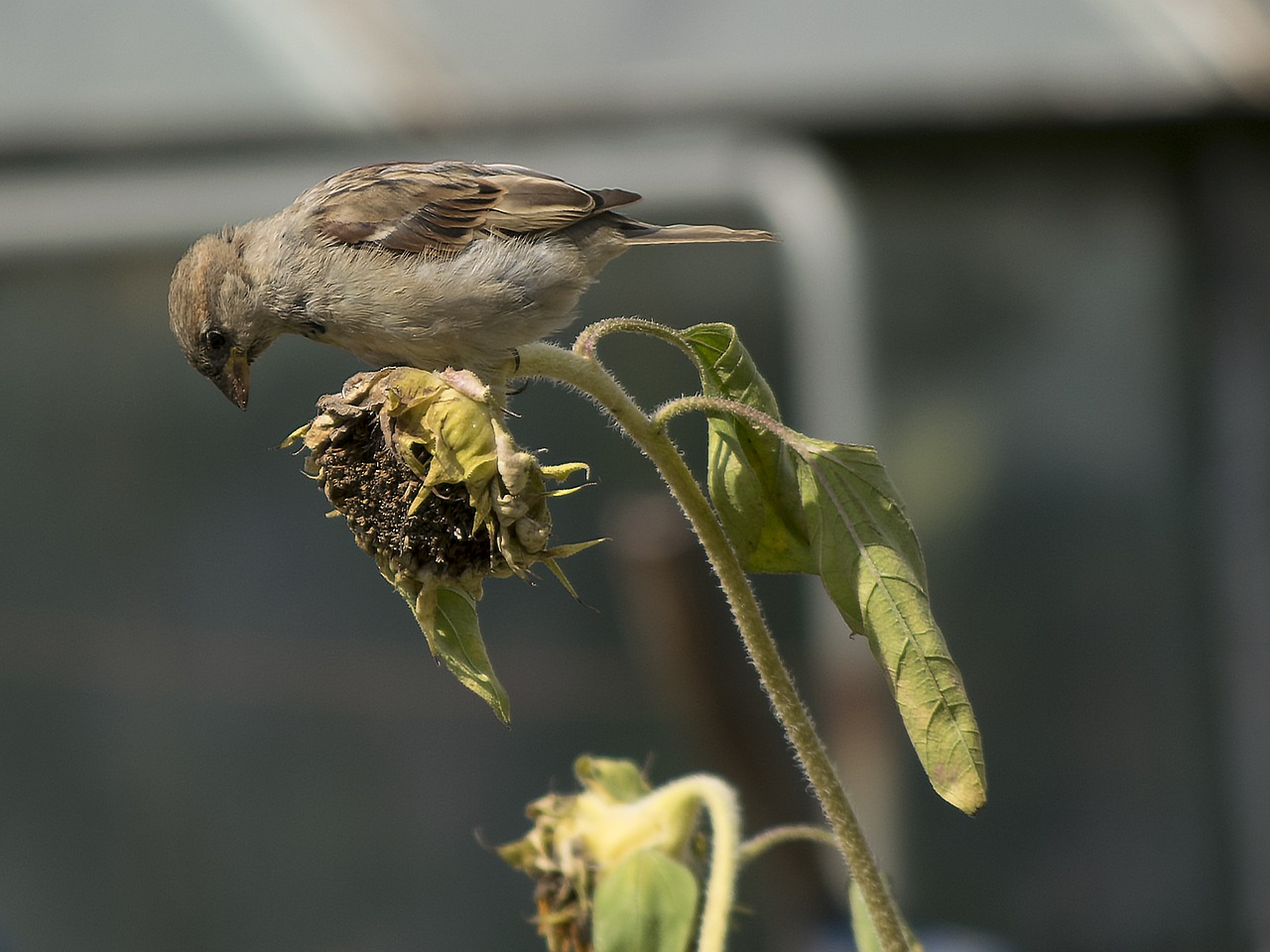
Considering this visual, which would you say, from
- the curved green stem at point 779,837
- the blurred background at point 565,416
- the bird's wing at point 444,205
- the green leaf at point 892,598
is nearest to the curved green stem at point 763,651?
the green leaf at point 892,598

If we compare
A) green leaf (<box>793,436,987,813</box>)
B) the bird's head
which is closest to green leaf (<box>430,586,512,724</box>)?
green leaf (<box>793,436,987,813</box>)

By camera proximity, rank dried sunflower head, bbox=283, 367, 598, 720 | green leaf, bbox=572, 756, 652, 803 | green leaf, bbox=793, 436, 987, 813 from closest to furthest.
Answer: green leaf, bbox=793, 436, 987, 813 → dried sunflower head, bbox=283, 367, 598, 720 → green leaf, bbox=572, 756, 652, 803

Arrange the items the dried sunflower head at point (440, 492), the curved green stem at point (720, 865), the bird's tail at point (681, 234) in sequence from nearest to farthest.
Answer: the dried sunflower head at point (440, 492) < the curved green stem at point (720, 865) < the bird's tail at point (681, 234)

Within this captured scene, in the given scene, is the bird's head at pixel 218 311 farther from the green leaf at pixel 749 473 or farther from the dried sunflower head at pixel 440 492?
the green leaf at pixel 749 473

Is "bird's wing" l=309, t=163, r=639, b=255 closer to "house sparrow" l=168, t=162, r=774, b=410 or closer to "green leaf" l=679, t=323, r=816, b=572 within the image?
"house sparrow" l=168, t=162, r=774, b=410

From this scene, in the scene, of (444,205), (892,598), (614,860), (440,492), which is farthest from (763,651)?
(444,205)

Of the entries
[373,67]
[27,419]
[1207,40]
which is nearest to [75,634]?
[27,419]

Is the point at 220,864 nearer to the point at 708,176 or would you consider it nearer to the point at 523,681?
the point at 523,681

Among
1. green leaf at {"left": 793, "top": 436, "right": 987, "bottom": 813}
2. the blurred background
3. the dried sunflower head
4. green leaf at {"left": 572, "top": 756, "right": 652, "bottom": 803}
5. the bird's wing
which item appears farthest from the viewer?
the blurred background
